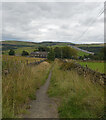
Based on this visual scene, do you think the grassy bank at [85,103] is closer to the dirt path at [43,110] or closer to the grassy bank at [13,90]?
the dirt path at [43,110]

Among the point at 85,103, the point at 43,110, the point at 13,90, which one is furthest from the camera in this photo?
the point at 13,90

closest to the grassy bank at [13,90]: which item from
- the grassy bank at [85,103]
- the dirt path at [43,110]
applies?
the dirt path at [43,110]

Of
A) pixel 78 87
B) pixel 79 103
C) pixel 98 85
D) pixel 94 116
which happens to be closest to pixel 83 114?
pixel 94 116

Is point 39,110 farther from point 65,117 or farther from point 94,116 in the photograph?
point 94,116

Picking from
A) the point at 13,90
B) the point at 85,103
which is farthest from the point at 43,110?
the point at 85,103

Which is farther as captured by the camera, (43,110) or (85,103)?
(43,110)

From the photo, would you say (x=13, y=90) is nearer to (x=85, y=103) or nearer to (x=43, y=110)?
(x=43, y=110)

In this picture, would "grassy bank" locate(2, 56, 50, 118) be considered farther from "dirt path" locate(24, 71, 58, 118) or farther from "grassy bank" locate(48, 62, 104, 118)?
"grassy bank" locate(48, 62, 104, 118)

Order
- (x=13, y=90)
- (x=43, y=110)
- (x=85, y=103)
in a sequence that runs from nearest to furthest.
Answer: (x=85, y=103) < (x=43, y=110) < (x=13, y=90)

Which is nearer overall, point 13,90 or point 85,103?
point 85,103

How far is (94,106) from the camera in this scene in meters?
3.82

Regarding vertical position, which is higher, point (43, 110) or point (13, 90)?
point (13, 90)

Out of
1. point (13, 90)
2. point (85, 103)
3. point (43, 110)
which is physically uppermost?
point (13, 90)

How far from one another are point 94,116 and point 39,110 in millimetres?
1977
